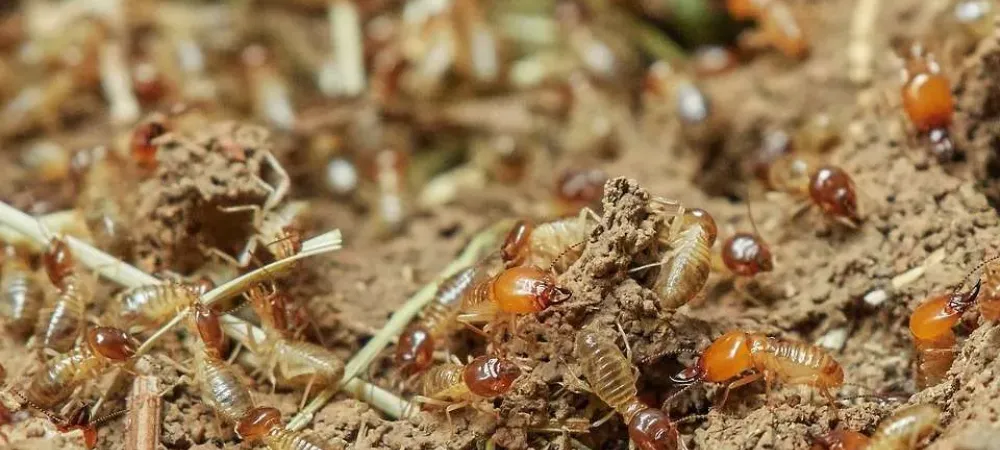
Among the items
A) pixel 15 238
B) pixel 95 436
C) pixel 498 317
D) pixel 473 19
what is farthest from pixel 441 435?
pixel 473 19

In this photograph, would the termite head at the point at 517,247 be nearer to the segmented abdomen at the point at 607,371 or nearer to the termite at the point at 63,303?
the segmented abdomen at the point at 607,371

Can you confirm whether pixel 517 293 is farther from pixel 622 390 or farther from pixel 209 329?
pixel 209 329

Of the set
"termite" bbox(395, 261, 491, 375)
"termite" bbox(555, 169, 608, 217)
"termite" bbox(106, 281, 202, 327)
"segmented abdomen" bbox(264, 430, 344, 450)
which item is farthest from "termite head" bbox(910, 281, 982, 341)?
"termite" bbox(106, 281, 202, 327)

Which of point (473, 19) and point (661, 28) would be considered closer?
point (473, 19)

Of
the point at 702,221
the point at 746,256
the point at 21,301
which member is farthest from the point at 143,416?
the point at 746,256

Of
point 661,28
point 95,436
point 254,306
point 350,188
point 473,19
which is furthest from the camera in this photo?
point 661,28

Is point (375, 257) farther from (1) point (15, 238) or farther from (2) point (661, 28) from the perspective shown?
(2) point (661, 28)
